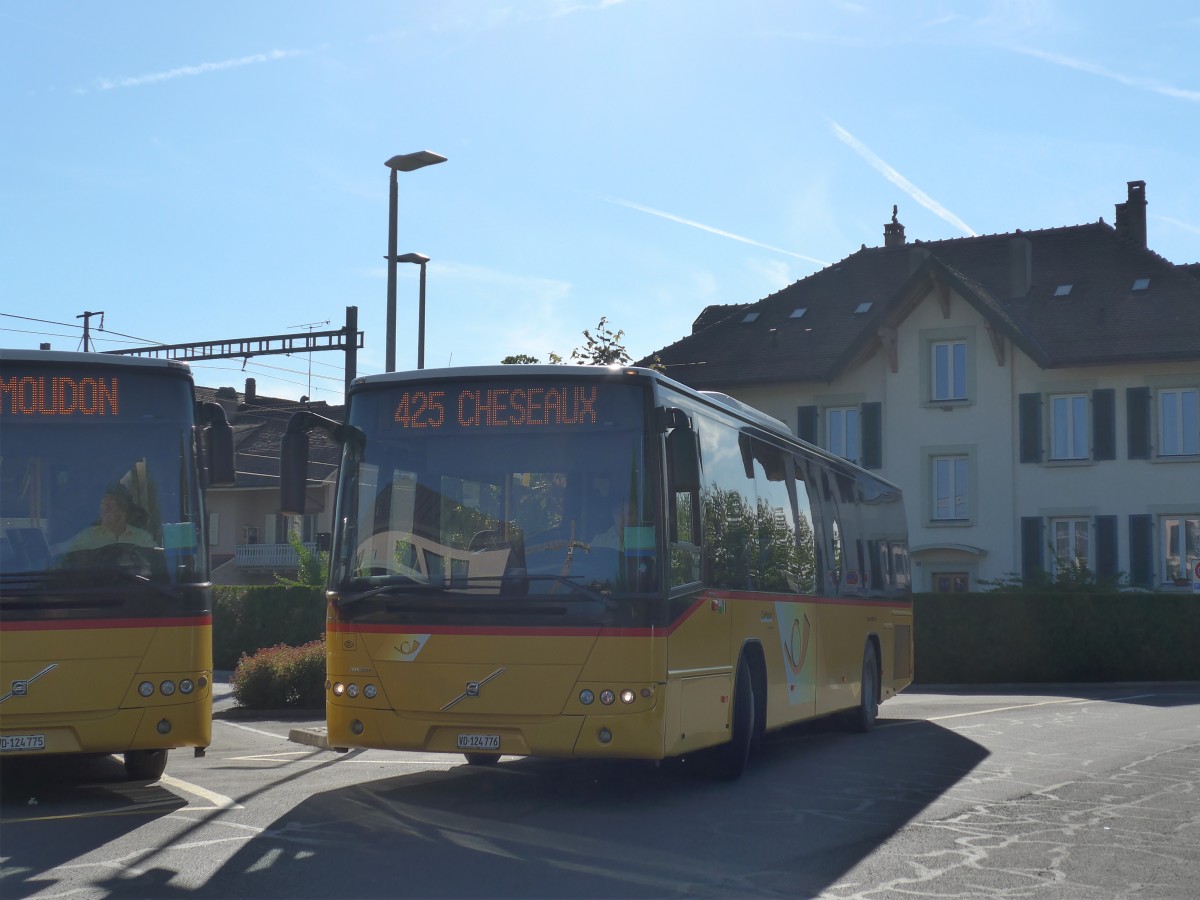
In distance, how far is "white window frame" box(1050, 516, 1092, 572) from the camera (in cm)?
3897

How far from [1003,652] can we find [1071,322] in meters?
11.7

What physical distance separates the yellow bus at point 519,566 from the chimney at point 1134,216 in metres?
36.5

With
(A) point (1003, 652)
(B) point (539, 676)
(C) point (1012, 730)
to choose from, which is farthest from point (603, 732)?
(A) point (1003, 652)

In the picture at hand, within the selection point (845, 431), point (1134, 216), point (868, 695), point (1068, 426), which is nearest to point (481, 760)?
point (868, 695)

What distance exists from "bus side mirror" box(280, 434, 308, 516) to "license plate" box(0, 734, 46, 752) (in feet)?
7.23

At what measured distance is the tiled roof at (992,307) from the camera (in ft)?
129

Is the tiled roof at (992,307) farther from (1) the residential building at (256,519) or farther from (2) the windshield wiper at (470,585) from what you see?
(2) the windshield wiper at (470,585)

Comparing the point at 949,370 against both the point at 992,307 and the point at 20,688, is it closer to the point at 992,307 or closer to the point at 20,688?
the point at 992,307

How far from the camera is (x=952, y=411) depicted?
134 ft

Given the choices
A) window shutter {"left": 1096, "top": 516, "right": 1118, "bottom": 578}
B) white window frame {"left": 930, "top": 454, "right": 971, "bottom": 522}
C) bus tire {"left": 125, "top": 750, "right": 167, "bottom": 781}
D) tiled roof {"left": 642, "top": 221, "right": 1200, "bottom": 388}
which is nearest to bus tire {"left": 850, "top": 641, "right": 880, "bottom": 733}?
bus tire {"left": 125, "top": 750, "right": 167, "bottom": 781}

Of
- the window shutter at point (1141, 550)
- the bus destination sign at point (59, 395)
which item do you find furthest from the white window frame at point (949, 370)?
the bus destination sign at point (59, 395)

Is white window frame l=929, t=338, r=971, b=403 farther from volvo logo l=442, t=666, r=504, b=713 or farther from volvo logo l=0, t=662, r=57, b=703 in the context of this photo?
volvo logo l=0, t=662, r=57, b=703

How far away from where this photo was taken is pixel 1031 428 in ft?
130

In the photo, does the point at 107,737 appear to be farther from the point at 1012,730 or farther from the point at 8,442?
the point at 1012,730
